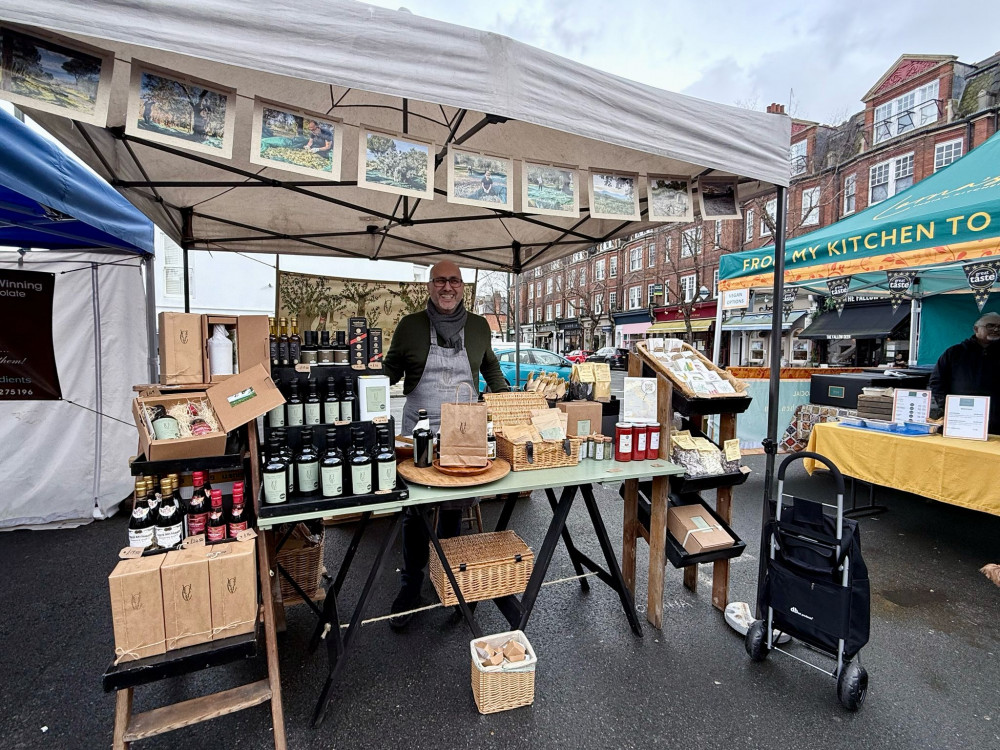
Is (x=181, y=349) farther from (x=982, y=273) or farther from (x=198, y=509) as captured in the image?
(x=982, y=273)

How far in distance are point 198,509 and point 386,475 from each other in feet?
2.46

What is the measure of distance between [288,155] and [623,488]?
2629 millimetres

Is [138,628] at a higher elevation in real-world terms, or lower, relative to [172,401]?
lower

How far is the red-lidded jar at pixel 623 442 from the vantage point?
8.73 ft

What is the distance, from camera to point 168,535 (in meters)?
1.77

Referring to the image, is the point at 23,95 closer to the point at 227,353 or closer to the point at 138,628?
the point at 227,353

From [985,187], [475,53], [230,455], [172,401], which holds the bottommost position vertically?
[230,455]

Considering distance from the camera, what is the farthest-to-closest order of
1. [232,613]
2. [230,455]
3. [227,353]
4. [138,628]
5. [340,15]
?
1. [227,353]
2. [230,455]
3. [232,613]
4. [138,628]
5. [340,15]

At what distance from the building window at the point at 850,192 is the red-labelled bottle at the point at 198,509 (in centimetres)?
2306

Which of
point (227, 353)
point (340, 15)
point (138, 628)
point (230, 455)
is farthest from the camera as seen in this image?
point (227, 353)

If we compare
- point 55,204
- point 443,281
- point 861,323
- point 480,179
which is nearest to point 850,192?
point 861,323

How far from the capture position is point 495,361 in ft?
11.2

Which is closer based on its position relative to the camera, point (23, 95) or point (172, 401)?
point (23, 95)

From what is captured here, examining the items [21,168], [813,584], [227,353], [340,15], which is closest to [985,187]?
[813,584]
